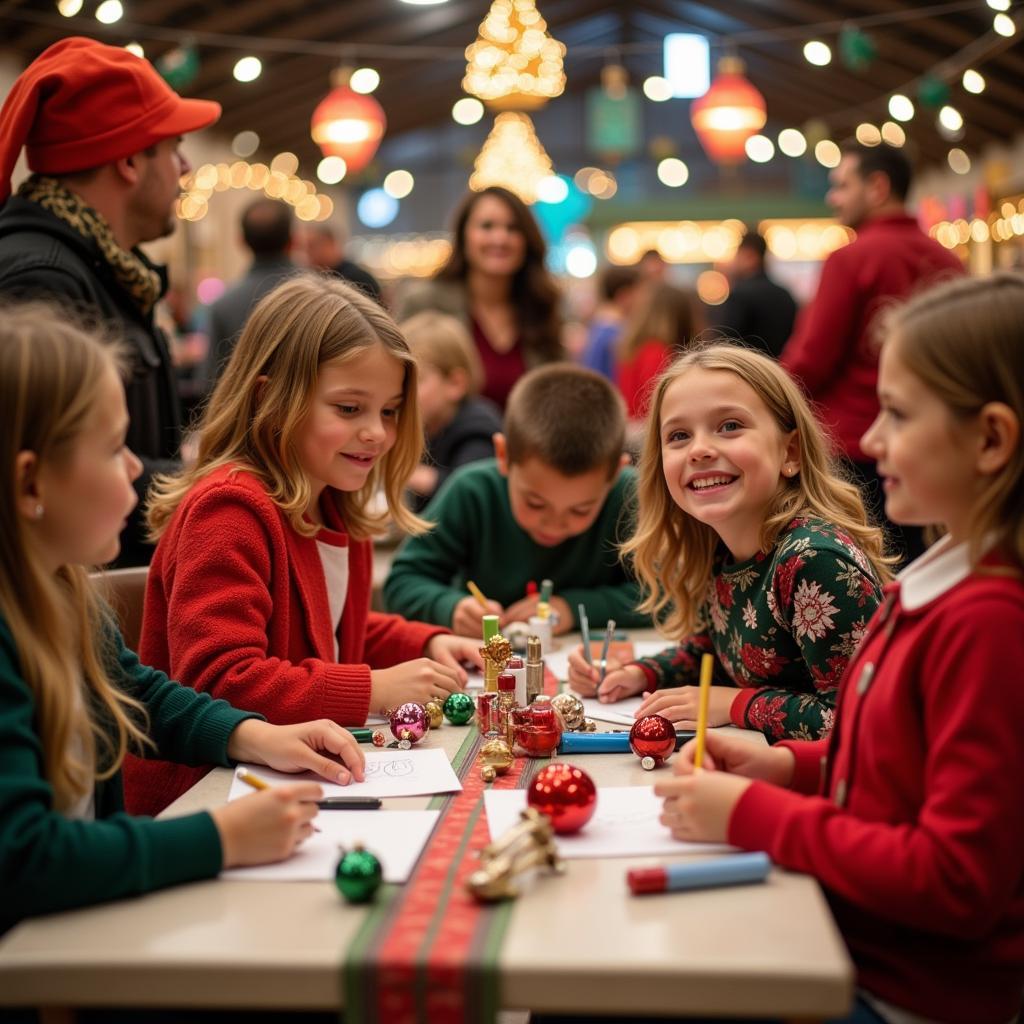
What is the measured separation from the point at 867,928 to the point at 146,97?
7.79ft

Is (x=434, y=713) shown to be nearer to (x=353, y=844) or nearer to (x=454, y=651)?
(x=454, y=651)

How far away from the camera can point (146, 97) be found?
2797 millimetres

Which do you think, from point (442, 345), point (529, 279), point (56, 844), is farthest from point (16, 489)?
point (529, 279)

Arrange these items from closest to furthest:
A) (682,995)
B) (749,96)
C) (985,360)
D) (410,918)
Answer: (682,995)
(410,918)
(985,360)
(749,96)

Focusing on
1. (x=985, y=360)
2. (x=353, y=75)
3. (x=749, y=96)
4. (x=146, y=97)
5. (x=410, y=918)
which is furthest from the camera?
(x=353, y=75)

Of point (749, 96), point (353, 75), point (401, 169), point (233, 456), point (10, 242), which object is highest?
point (401, 169)

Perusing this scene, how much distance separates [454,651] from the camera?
7.57 feet

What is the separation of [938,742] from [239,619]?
3.48ft

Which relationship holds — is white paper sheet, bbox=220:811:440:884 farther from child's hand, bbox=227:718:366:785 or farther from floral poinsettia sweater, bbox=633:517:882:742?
floral poinsettia sweater, bbox=633:517:882:742

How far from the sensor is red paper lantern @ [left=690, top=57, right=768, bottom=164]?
7.06 m

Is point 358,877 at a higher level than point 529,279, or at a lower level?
lower

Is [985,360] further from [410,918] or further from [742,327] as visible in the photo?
[742,327]

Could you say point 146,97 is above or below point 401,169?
below

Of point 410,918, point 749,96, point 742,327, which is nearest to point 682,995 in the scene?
point 410,918
